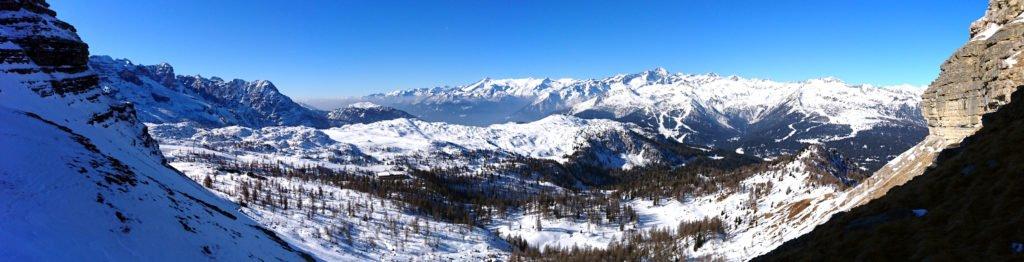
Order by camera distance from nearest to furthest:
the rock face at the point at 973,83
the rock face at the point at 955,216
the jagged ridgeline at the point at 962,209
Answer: the rock face at the point at 955,216
the jagged ridgeline at the point at 962,209
the rock face at the point at 973,83

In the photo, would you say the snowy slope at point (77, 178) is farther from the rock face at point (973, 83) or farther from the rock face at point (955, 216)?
the rock face at point (973, 83)

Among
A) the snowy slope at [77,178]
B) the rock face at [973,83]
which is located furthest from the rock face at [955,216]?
the snowy slope at [77,178]

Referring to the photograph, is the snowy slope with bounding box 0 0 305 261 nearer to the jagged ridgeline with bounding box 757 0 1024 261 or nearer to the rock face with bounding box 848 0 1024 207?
the jagged ridgeline with bounding box 757 0 1024 261

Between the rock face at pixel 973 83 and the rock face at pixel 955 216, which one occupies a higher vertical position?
the rock face at pixel 973 83

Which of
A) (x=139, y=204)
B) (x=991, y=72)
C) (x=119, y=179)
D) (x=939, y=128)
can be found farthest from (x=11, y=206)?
(x=939, y=128)

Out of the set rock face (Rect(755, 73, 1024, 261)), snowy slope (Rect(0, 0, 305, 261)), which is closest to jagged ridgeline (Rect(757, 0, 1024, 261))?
rock face (Rect(755, 73, 1024, 261))

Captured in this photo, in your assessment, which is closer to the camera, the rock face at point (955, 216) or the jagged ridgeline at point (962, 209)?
the rock face at point (955, 216)
